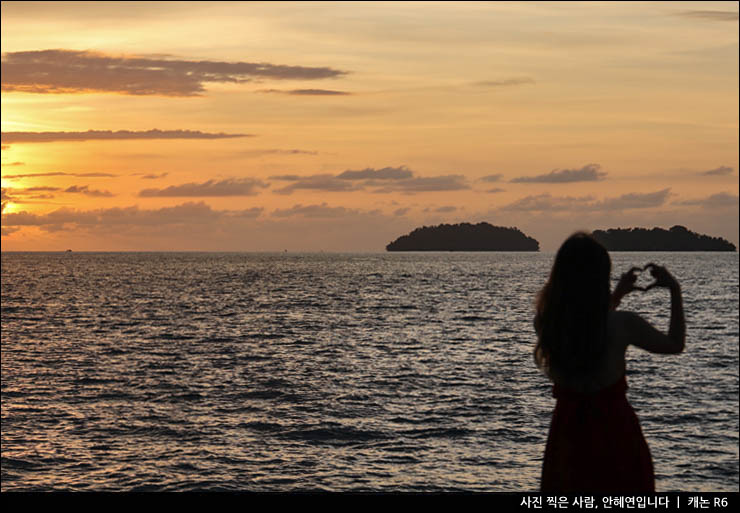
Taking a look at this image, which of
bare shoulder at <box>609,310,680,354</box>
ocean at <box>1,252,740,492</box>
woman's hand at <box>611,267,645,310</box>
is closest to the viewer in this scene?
bare shoulder at <box>609,310,680,354</box>

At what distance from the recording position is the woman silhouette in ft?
13.8

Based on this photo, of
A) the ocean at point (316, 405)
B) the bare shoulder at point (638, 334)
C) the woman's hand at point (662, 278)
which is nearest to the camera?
the bare shoulder at point (638, 334)

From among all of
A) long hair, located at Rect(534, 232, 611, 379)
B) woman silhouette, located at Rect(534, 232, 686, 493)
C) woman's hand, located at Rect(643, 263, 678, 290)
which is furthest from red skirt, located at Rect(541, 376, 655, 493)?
woman's hand, located at Rect(643, 263, 678, 290)

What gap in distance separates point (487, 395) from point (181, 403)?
17.6 metres

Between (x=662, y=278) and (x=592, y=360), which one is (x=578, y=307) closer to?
(x=592, y=360)

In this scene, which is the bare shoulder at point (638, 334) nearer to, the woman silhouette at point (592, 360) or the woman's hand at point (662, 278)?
the woman silhouette at point (592, 360)

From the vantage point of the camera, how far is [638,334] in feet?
13.6

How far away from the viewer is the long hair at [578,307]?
166 inches

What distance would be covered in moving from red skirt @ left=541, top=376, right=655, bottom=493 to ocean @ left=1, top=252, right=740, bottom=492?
6611 millimetres

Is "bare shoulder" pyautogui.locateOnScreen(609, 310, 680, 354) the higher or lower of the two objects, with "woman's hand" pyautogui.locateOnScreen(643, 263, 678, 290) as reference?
lower

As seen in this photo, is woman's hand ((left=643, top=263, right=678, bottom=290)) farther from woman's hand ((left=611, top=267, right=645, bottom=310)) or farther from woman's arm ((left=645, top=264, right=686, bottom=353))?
woman's hand ((left=611, top=267, right=645, bottom=310))

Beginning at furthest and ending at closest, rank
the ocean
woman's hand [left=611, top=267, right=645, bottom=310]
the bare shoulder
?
1. the ocean
2. woman's hand [left=611, top=267, right=645, bottom=310]
3. the bare shoulder

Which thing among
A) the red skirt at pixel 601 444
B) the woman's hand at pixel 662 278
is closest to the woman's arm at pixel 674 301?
the woman's hand at pixel 662 278

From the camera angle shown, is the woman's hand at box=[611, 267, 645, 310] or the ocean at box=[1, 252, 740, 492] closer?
the woman's hand at box=[611, 267, 645, 310]
